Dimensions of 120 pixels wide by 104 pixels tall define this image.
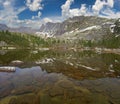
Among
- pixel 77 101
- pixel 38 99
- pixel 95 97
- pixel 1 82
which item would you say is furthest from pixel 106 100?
pixel 1 82

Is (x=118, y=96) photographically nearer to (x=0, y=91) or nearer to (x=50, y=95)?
(x=50, y=95)

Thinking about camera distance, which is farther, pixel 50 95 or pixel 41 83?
pixel 41 83

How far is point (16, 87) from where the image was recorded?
36.5 metres

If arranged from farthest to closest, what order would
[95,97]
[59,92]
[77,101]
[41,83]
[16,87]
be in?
[41,83] < [16,87] < [59,92] < [95,97] < [77,101]

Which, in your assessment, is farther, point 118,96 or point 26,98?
point 118,96

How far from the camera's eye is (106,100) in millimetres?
28953

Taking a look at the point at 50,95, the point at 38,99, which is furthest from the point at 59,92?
the point at 38,99

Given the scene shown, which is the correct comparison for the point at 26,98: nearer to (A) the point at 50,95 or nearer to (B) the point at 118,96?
(A) the point at 50,95

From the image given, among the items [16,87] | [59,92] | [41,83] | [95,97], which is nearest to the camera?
[95,97]

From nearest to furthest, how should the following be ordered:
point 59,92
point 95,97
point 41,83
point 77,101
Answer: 1. point 77,101
2. point 95,97
3. point 59,92
4. point 41,83

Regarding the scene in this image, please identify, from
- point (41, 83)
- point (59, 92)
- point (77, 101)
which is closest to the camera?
point (77, 101)

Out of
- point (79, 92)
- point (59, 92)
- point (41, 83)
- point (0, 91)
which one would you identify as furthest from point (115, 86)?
point (0, 91)

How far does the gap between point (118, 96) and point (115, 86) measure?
7.68m

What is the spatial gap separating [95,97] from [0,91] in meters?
17.7
